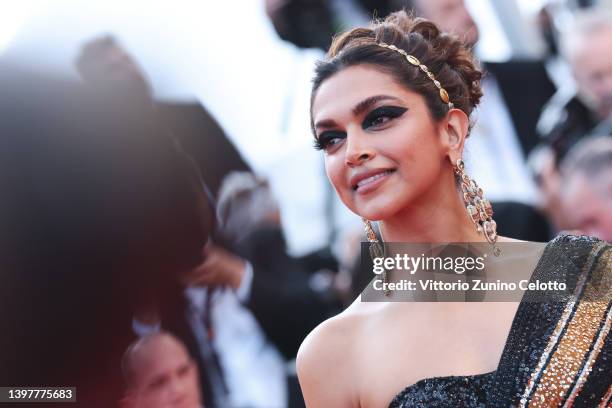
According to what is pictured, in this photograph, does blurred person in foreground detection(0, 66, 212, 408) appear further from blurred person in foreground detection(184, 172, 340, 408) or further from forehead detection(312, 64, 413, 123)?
forehead detection(312, 64, 413, 123)

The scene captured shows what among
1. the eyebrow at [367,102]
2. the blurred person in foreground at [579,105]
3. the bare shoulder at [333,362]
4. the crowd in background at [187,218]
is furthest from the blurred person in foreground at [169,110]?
the eyebrow at [367,102]

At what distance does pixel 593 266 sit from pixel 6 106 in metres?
1.78

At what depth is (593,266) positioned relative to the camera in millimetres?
1704

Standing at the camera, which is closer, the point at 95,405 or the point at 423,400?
the point at 423,400

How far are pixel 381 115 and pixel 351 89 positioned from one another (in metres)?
0.09

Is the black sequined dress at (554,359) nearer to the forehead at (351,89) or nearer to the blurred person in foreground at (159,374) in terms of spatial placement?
the forehead at (351,89)

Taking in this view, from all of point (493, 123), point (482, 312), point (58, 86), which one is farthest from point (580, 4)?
point (482, 312)

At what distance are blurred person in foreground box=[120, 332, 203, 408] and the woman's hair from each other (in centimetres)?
111

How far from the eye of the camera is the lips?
5.53 feet

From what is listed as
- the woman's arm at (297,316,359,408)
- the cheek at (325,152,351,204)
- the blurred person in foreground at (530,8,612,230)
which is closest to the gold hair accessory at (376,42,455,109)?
the cheek at (325,152,351,204)

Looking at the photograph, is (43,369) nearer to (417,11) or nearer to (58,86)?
(58,86)

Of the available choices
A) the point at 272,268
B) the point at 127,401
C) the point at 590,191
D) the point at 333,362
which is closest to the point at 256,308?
the point at 272,268

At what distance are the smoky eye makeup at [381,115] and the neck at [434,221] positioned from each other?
168mm

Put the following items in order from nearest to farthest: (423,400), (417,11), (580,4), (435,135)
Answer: (423,400), (435,135), (417,11), (580,4)
